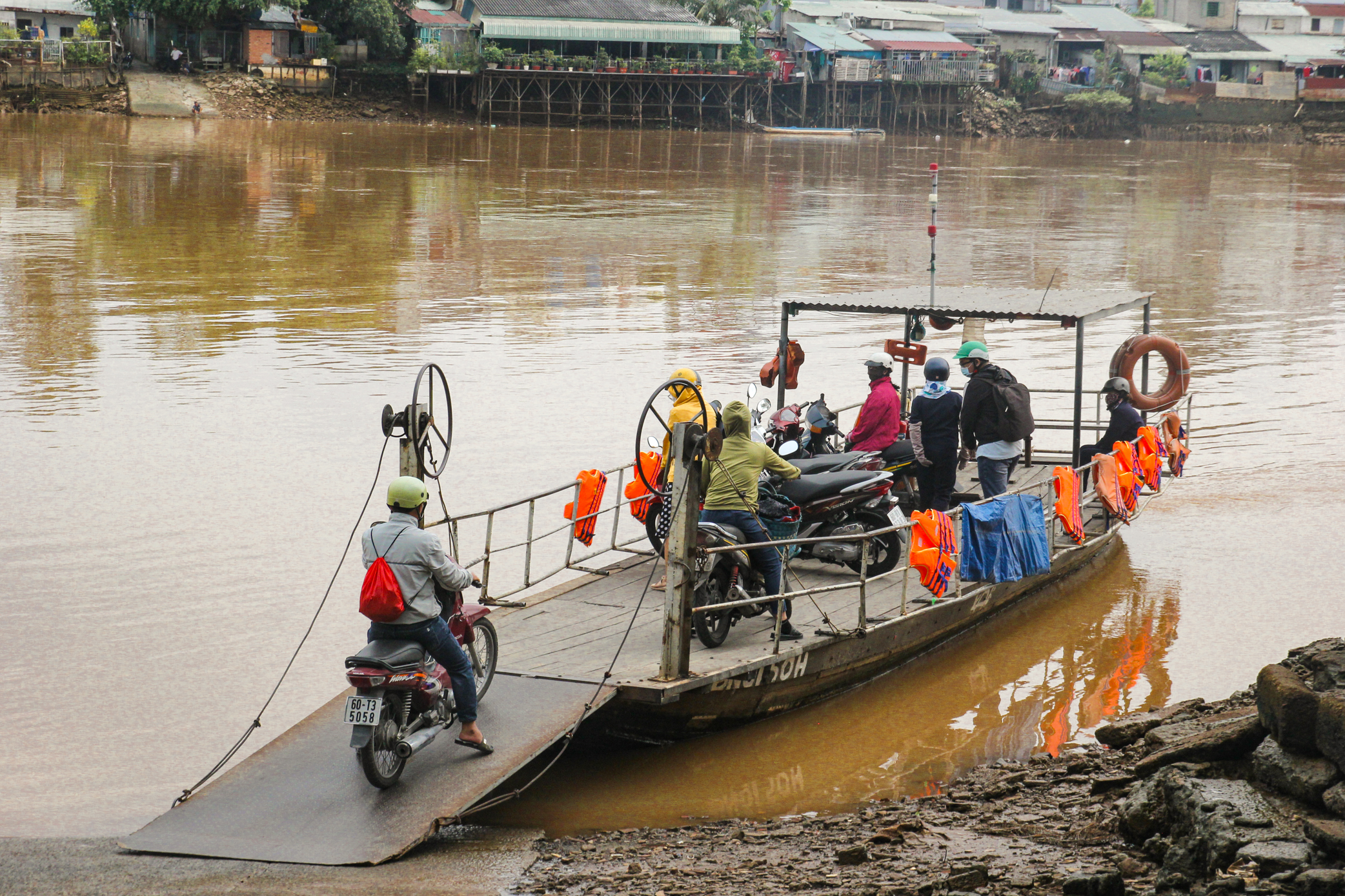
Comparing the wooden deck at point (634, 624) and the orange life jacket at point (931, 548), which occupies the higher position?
the orange life jacket at point (931, 548)

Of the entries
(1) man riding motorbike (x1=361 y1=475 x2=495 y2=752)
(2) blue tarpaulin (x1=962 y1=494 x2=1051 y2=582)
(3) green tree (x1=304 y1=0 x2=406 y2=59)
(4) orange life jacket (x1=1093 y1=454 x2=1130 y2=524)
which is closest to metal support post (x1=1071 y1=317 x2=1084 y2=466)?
(4) orange life jacket (x1=1093 y1=454 x2=1130 y2=524)

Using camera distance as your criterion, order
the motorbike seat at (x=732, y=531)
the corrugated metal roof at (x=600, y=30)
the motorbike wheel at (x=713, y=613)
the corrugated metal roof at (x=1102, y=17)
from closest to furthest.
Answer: the motorbike wheel at (x=713, y=613), the motorbike seat at (x=732, y=531), the corrugated metal roof at (x=600, y=30), the corrugated metal roof at (x=1102, y=17)

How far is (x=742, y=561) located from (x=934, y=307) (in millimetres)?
4126

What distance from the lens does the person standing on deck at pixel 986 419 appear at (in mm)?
10586

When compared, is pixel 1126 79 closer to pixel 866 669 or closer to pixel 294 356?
pixel 294 356

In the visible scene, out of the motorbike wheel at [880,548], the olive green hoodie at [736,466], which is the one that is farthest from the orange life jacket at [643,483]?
the motorbike wheel at [880,548]

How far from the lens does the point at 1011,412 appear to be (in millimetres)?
10484

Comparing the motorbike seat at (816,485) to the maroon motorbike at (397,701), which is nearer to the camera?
the maroon motorbike at (397,701)

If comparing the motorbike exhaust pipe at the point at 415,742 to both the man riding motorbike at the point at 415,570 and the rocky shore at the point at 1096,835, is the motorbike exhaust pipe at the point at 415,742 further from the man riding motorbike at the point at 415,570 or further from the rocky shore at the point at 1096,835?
the rocky shore at the point at 1096,835

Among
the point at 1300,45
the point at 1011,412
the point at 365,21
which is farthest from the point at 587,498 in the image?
the point at 1300,45

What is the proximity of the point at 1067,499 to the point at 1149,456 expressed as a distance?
1.53 m

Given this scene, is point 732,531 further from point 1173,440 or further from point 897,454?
point 1173,440

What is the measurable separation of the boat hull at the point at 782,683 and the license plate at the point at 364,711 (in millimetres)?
1416

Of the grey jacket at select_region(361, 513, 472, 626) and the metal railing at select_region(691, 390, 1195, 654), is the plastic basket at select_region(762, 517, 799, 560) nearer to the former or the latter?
the metal railing at select_region(691, 390, 1195, 654)
